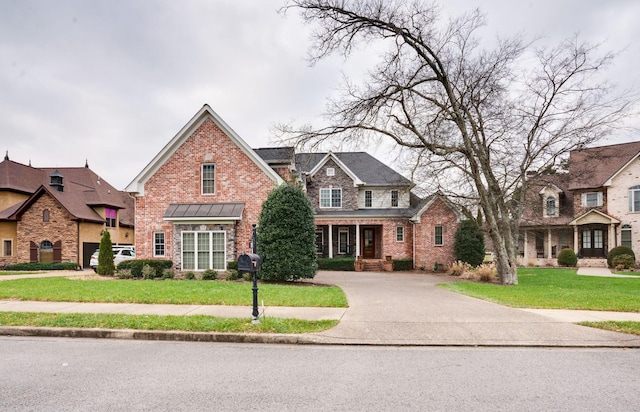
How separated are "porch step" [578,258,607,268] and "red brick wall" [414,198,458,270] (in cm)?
1089

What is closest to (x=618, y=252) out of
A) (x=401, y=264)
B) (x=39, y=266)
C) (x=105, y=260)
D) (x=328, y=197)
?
(x=401, y=264)

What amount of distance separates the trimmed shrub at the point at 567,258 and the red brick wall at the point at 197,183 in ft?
75.9

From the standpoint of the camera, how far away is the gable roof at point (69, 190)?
29.0 metres

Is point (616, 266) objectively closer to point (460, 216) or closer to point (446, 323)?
point (460, 216)

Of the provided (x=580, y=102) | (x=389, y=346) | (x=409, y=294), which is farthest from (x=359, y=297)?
(x=580, y=102)

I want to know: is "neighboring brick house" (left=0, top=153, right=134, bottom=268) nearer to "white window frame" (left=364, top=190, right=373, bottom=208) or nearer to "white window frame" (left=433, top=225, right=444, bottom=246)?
"white window frame" (left=364, top=190, right=373, bottom=208)

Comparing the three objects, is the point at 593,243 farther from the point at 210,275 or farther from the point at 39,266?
the point at 39,266

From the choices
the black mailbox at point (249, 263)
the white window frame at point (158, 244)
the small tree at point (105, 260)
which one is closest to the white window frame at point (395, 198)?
the white window frame at point (158, 244)

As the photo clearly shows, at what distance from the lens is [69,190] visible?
3372 centimetres

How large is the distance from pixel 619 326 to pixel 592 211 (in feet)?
84.4

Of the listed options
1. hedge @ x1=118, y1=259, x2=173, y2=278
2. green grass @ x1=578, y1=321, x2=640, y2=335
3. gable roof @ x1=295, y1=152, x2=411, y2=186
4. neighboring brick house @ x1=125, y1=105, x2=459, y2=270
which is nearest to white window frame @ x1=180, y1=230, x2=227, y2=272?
neighboring brick house @ x1=125, y1=105, x2=459, y2=270

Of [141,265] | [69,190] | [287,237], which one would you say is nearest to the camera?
[287,237]

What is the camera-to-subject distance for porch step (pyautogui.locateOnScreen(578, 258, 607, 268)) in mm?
29484

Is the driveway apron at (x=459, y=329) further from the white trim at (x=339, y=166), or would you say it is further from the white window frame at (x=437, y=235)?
the white trim at (x=339, y=166)
